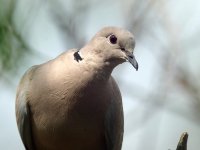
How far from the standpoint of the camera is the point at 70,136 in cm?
420

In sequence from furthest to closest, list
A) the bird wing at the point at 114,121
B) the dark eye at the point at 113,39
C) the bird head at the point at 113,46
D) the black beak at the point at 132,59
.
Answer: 1. the bird wing at the point at 114,121
2. the dark eye at the point at 113,39
3. the bird head at the point at 113,46
4. the black beak at the point at 132,59

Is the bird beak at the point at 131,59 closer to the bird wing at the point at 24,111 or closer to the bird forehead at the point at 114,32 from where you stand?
the bird forehead at the point at 114,32

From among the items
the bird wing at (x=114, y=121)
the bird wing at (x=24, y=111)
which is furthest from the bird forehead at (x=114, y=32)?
the bird wing at (x=24, y=111)

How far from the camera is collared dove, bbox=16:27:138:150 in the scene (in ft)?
13.1

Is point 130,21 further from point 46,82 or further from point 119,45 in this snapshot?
point 46,82

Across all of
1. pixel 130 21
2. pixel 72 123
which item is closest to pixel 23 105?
pixel 72 123

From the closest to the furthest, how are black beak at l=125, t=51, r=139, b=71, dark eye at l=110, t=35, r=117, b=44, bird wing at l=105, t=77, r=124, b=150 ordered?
black beak at l=125, t=51, r=139, b=71 < dark eye at l=110, t=35, r=117, b=44 < bird wing at l=105, t=77, r=124, b=150

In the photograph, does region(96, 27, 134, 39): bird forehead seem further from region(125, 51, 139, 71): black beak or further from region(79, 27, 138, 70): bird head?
region(125, 51, 139, 71): black beak

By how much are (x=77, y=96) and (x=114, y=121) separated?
481mm

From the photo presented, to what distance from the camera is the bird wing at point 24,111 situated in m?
4.30

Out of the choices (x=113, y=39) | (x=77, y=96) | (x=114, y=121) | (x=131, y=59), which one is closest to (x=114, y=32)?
(x=113, y=39)

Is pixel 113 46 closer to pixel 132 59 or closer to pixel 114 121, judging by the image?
pixel 132 59

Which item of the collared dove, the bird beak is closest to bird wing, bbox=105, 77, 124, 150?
the collared dove

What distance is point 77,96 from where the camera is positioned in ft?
13.4
